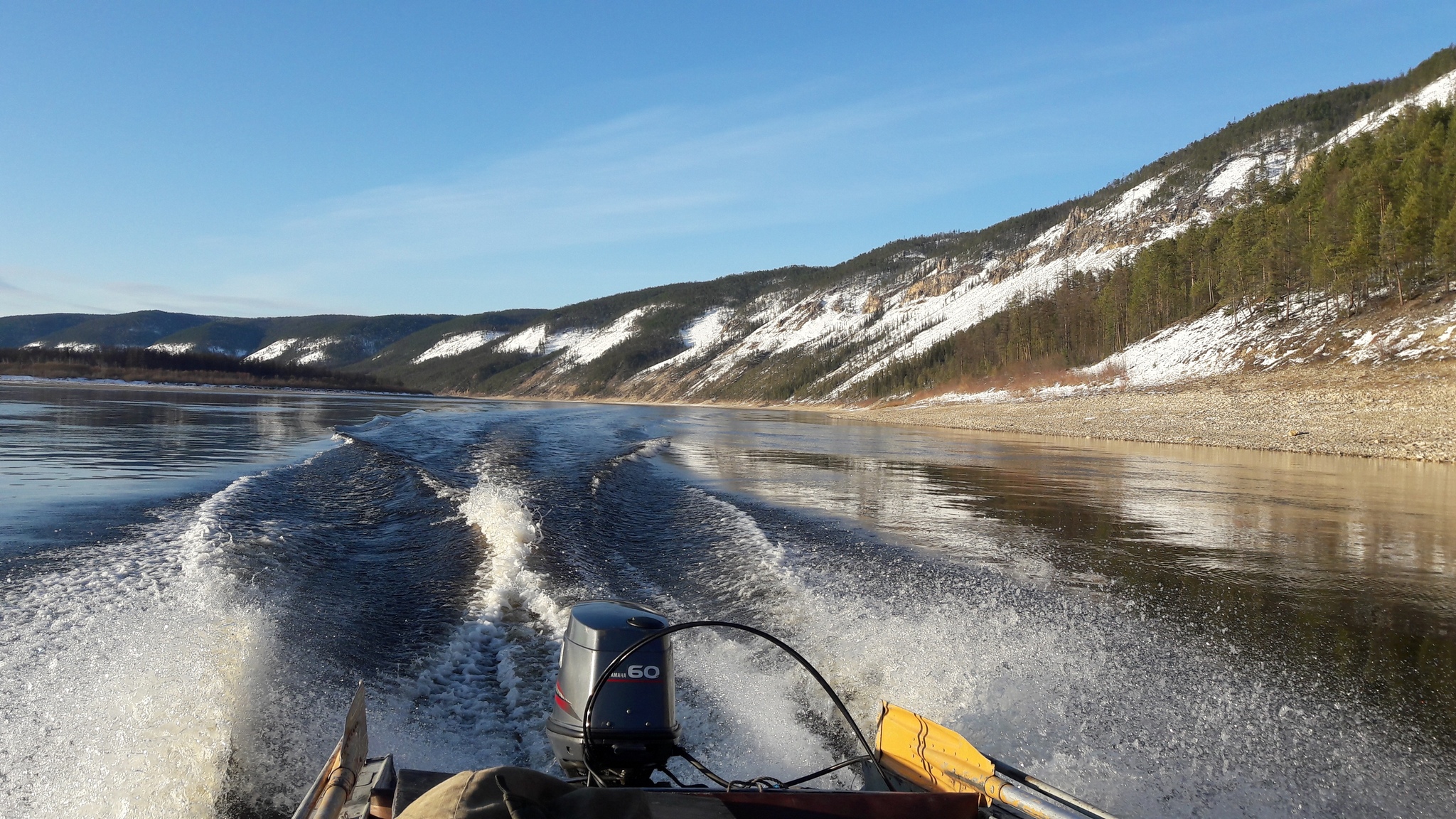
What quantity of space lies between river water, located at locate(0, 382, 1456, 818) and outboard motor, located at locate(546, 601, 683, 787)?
1.09m

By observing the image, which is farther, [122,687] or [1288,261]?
[1288,261]

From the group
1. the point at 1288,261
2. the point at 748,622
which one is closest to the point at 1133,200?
the point at 1288,261

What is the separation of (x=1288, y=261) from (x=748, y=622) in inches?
2836

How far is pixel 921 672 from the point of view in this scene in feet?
21.6

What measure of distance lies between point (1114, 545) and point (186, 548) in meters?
13.0

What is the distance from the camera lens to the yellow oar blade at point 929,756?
3906mm

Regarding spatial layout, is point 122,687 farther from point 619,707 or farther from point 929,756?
point 929,756

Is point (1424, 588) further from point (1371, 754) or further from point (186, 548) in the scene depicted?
point (186, 548)

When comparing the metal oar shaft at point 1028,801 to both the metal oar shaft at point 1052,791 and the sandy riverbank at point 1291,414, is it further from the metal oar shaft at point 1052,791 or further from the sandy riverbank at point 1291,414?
the sandy riverbank at point 1291,414

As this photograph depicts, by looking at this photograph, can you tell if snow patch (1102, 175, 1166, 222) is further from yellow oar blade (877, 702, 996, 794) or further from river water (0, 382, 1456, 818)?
yellow oar blade (877, 702, 996, 794)

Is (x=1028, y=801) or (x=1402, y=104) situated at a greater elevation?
(x=1402, y=104)

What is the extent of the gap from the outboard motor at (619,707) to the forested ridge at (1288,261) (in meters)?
56.5

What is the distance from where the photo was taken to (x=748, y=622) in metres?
8.25

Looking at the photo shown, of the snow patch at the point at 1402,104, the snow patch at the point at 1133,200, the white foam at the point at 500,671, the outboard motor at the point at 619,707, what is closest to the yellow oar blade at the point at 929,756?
the outboard motor at the point at 619,707
